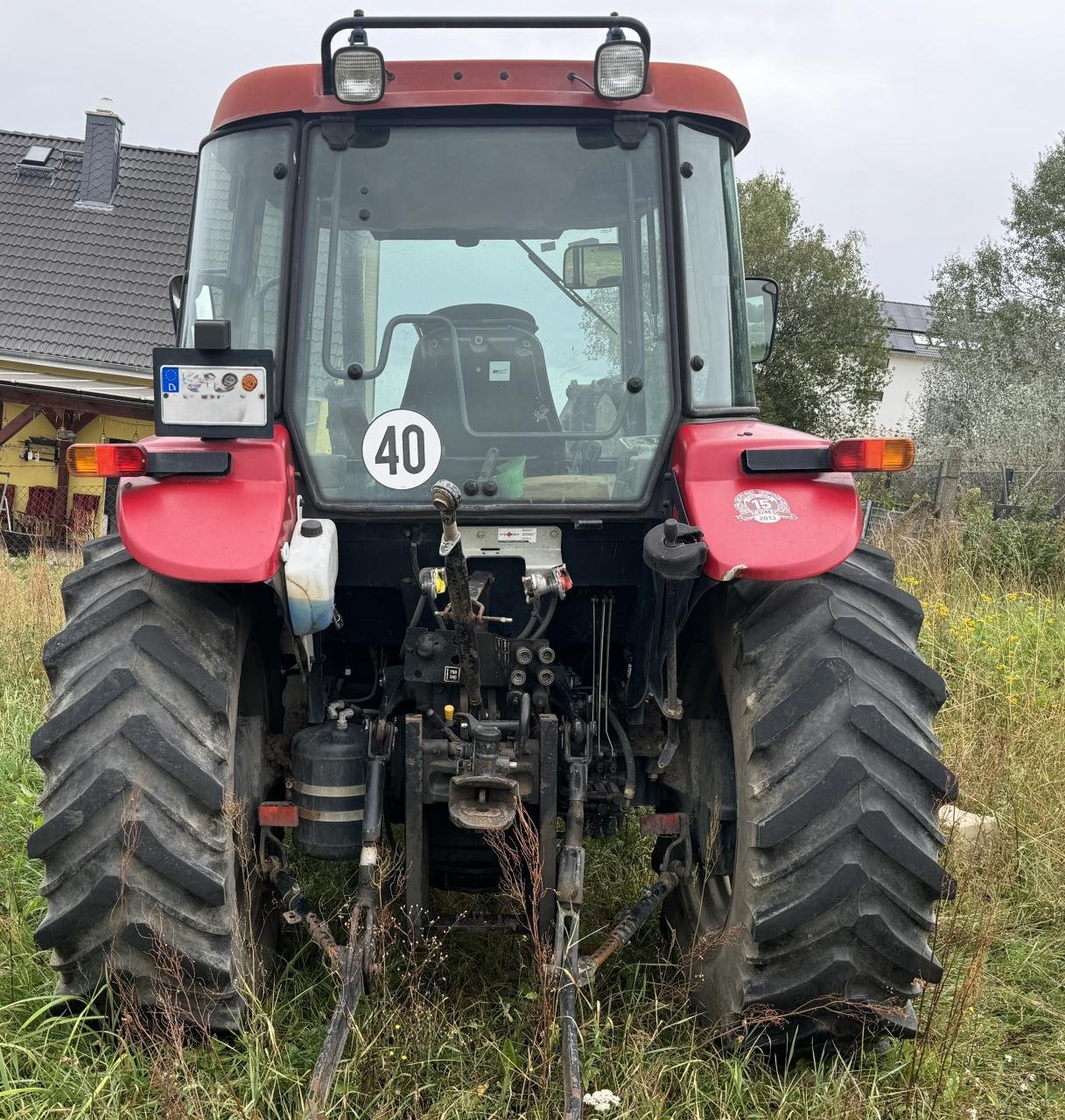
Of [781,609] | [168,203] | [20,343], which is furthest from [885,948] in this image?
[168,203]

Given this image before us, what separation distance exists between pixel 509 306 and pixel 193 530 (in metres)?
1.03

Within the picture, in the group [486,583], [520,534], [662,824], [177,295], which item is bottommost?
[662,824]

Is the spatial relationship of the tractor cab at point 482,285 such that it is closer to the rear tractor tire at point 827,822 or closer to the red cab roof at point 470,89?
the red cab roof at point 470,89

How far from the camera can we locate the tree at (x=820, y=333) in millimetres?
28516

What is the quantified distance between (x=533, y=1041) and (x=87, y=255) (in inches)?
753

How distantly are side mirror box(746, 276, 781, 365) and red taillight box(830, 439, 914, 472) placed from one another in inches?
29.8

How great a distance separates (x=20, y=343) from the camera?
18125 millimetres

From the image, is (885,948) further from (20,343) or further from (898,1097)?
(20,343)

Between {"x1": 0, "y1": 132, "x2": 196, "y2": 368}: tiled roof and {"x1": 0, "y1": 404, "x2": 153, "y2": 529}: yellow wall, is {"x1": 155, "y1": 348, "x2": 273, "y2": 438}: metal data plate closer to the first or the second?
{"x1": 0, "y1": 404, "x2": 153, "y2": 529}: yellow wall

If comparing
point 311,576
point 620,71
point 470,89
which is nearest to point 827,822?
point 311,576

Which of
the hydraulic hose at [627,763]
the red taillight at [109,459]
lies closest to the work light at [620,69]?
the red taillight at [109,459]

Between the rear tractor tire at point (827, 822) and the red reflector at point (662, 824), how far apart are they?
29 cm

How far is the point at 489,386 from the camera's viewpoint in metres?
3.20

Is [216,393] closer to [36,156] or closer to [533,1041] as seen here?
[533,1041]
